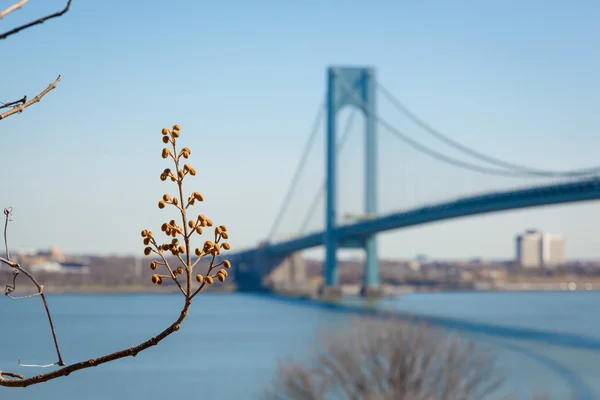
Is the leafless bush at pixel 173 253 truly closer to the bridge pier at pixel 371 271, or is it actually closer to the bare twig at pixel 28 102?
the bare twig at pixel 28 102

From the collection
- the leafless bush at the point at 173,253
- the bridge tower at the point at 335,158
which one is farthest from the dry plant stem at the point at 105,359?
the bridge tower at the point at 335,158

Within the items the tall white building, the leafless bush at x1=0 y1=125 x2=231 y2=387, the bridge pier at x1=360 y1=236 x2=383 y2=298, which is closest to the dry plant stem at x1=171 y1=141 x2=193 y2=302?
the leafless bush at x1=0 y1=125 x2=231 y2=387

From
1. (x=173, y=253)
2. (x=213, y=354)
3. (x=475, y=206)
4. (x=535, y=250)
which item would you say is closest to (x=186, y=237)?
(x=173, y=253)

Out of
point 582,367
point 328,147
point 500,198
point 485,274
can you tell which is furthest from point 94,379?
point 485,274

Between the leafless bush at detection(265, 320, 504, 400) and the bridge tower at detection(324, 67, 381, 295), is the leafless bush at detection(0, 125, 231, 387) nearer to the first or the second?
the leafless bush at detection(265, 320, 504, 400)

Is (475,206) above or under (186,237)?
above

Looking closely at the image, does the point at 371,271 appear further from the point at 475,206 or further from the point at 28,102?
the point at 28,102
